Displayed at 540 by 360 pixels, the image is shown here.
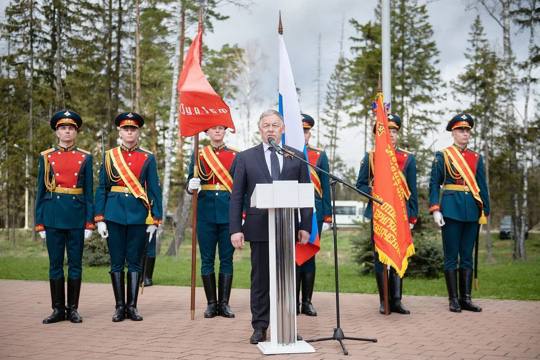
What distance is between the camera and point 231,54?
22.3 metres

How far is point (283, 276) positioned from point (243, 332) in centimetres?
120

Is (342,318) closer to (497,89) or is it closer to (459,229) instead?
(459,229)

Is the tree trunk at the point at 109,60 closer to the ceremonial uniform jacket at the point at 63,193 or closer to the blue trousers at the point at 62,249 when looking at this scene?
the ceremonial uniform jacket at the point at 63,193

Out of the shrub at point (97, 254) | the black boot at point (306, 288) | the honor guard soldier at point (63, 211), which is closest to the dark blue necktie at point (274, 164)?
the black boot at point (306, 288)

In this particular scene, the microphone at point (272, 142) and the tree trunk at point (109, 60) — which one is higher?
the tree trunk at point (109, 60)

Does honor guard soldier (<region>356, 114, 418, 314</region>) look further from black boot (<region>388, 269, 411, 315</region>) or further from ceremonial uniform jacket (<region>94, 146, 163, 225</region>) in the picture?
ceremonial uniform jacket (<region>94, 146, 163, 225</region>)

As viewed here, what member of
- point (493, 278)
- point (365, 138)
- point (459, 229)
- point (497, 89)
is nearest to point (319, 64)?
point (365, 138)

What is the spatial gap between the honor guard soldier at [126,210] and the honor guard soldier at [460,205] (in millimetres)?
3377

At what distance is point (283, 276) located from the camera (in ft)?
15.6

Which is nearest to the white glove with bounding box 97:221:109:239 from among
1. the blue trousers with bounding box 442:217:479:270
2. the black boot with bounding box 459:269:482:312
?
the blue trousers with bounding box 442:217:479:270

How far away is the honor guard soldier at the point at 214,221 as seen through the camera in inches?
261

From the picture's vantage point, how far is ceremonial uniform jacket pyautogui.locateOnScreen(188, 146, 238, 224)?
21.8 ft

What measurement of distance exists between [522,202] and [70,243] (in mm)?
20356

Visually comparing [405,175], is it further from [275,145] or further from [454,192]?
[275,145]
